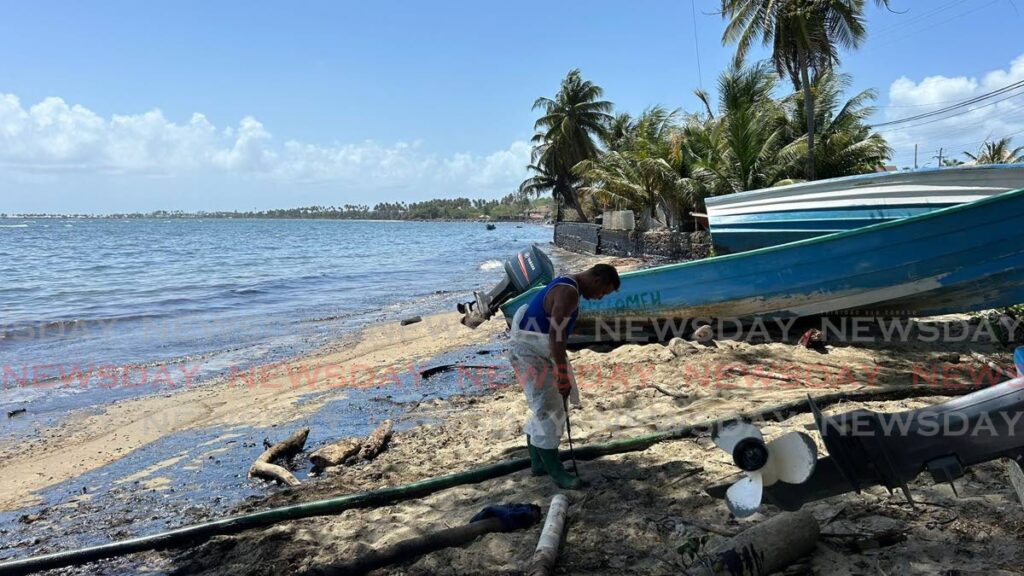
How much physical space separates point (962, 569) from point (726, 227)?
964 centimetres

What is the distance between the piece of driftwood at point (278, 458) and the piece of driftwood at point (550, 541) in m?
2.29

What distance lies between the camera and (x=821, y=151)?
19.9m

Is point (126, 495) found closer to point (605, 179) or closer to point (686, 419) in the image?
point (686, 419)

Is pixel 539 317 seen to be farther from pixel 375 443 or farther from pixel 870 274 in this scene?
pixel 870 274

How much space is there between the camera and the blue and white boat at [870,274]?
21.2ft

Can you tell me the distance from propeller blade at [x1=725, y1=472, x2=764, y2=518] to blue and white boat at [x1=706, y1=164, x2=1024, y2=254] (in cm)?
623

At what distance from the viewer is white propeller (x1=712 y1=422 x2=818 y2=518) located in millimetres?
2400

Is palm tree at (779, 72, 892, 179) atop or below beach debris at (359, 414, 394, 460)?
atop

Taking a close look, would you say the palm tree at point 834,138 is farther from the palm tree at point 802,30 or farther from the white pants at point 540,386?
the white pants at point 540,386

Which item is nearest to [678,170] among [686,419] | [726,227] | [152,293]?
[726,227]

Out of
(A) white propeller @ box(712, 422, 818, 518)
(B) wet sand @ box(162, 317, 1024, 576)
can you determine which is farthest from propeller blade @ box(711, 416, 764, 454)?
(B) wet sand @ box(162, 317, 1024, 576)

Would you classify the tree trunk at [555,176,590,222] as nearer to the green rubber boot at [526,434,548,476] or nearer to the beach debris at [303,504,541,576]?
the green rubber boot at [526,434,548,476]

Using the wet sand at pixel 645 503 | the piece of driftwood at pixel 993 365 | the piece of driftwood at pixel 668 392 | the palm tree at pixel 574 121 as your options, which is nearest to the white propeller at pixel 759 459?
the wet sand at pixel 645 503

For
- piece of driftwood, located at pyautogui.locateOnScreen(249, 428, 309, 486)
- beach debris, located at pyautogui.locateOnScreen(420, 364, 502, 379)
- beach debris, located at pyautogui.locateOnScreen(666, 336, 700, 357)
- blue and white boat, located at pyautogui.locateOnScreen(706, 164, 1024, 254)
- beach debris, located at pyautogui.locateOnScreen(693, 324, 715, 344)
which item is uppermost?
blue and white boat, located at pyautogui.locateOnScreen(706, 164, 1024, 254)
